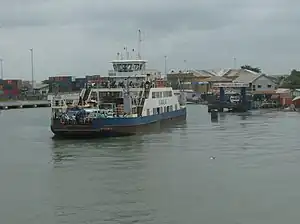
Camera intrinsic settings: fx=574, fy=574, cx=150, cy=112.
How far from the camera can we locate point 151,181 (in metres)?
19.4

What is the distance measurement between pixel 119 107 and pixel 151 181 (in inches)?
625

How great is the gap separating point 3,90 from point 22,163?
107 meters

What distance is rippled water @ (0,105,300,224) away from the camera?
589 inches

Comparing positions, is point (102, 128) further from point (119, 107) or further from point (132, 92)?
point (132, 92)

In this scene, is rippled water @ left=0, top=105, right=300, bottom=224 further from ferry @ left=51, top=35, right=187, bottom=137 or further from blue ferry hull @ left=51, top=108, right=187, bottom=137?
ferry @ left=51, top=35, right=187, bottom=137

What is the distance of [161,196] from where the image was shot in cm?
1700

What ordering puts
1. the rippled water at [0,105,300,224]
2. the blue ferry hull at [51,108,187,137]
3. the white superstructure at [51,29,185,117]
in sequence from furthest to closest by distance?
the white superstructure at [51,29,185,117] < the blue ferry hull at [51,108,187,137] < the rippled water at [0,105,300,224]

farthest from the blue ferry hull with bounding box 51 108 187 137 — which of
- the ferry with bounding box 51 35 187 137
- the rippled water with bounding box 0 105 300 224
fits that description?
the rippled water with bounding box 0 105 300 224

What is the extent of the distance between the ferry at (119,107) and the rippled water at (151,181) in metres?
1.02

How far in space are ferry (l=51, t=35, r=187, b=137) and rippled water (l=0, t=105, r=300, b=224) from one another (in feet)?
3.34

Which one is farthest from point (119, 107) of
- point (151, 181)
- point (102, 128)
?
point (151, 181)

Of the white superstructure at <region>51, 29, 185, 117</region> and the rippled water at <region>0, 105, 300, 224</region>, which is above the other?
the white superstructure at <region>51, 29, 185, 117</region>

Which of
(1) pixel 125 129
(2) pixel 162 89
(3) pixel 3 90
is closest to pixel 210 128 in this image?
(2) pixel 162 89

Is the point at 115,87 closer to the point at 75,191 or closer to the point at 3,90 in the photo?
the point at 75,191
